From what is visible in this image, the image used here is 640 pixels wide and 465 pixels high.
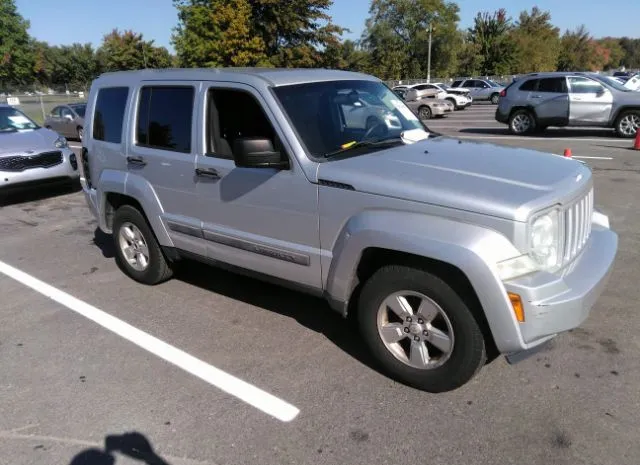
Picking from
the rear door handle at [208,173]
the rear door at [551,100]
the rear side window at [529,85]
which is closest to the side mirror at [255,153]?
the rear door handle at [208,173]

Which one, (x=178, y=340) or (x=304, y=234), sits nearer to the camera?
(x=304, y=234)

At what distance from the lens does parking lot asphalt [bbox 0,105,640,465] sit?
2.80 meters

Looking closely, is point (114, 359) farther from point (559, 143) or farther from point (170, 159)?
point (559, 143)

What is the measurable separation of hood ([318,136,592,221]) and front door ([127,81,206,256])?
137 cm

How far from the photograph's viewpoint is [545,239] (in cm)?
289

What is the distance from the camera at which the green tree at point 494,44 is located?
5981cm

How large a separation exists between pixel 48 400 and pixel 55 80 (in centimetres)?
8986

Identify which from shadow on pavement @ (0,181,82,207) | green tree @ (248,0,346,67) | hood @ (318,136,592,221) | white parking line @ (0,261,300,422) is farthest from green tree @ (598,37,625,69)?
white parking line @ (0,261,300,422)

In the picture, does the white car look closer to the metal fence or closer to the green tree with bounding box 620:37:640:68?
the metal fence

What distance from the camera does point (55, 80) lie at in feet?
266

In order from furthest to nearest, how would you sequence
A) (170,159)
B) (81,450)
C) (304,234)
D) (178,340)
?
(170,159), (178,340), (304,234), (81,450)

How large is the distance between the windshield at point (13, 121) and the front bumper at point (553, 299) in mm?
9772

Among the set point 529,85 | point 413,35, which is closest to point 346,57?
point 413,35

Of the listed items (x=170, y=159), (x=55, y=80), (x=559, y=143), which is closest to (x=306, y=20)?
(x=559, y=143)
